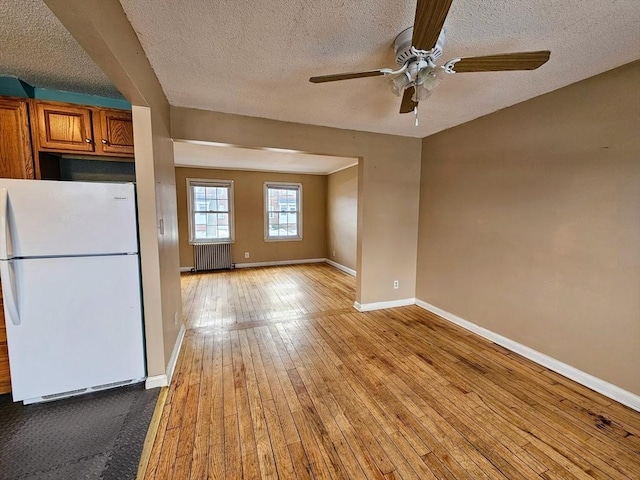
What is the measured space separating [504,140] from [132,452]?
381cm

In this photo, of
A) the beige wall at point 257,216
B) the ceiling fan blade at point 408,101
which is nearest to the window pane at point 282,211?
the beige wall at point 257,216

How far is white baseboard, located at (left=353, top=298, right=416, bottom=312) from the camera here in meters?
3.58

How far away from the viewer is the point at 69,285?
1.79 meters

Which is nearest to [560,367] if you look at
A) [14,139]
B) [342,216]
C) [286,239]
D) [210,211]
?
[342,216]

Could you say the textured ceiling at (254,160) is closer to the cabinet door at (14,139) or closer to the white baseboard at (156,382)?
the cabinet door at (14,139)

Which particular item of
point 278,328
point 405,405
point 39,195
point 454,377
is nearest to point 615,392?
point 454,377

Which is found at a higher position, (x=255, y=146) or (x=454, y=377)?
(x=255, y=146)

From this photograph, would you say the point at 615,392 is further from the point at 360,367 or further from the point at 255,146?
the point at 255,146

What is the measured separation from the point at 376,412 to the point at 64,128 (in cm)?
315

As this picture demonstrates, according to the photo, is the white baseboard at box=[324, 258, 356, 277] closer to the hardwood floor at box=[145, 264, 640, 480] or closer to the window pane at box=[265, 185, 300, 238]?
the window pane at box=[265, 185, 300, 238]

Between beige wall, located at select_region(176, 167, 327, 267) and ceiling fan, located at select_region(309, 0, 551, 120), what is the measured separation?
515 centimetres

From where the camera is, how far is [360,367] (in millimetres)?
2301

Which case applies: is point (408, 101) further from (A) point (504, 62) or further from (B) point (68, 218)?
(B) point (68, 218)

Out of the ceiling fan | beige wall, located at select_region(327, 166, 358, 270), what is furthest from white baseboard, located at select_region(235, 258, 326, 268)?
the ceiling fan
